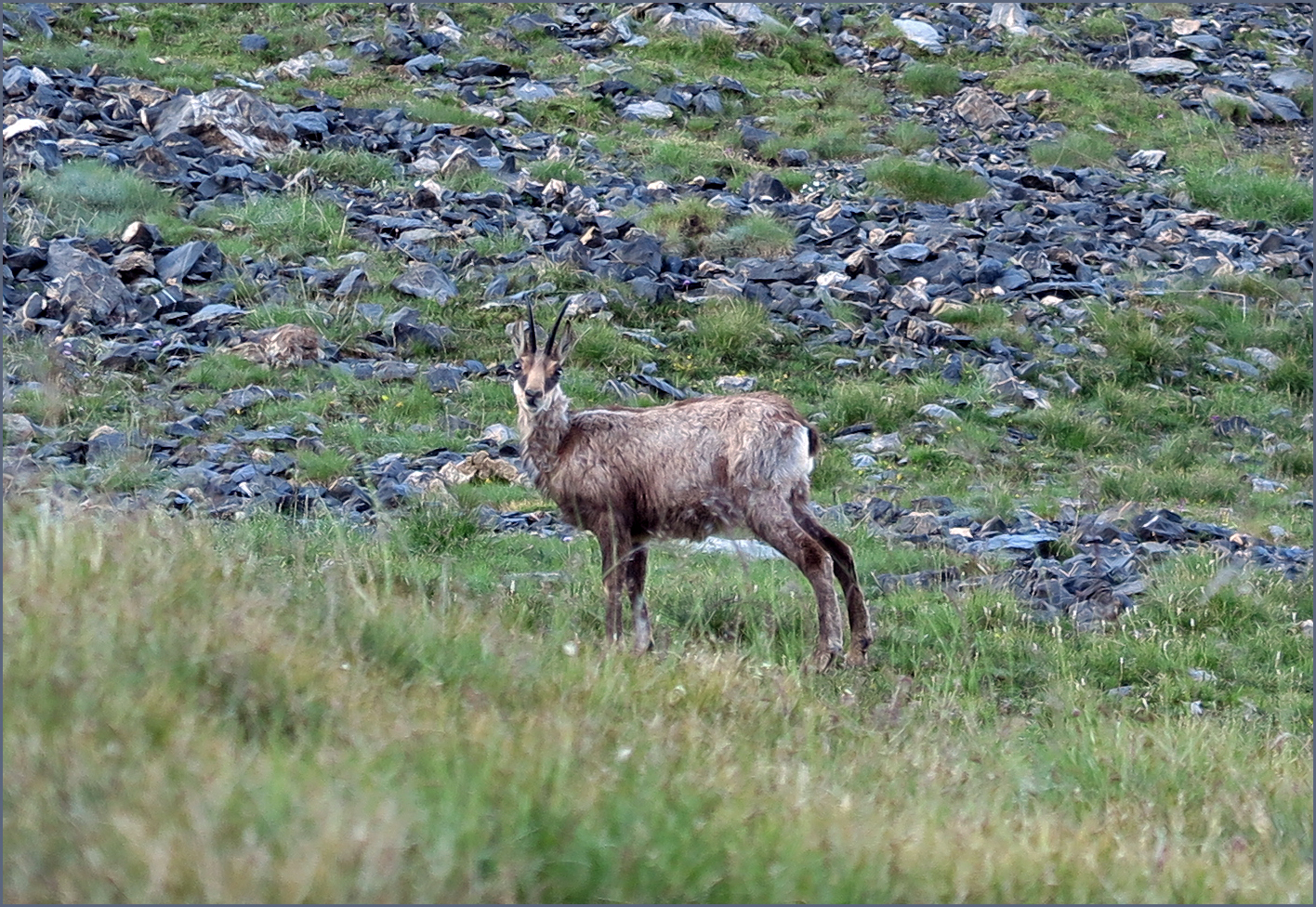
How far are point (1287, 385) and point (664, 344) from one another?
20.6 ft

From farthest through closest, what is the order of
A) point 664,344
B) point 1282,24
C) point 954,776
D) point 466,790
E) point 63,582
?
1. point 1282,24
2. point 664,344
3. point 954,776
4. point 63,582
5. point 466,790

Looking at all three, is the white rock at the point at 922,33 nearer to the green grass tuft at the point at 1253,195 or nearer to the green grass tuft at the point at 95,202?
the green grass tuft at the point at 1253,195

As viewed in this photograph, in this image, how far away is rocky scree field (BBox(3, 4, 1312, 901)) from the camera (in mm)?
3764

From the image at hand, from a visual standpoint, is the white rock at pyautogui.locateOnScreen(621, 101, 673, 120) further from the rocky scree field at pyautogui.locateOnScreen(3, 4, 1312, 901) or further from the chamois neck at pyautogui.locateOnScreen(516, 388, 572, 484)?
the chamois neck at pyautogui.locateOnScreen(516, 388, 572, 484)

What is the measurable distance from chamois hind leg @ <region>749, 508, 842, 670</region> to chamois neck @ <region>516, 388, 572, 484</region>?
4.38 feet

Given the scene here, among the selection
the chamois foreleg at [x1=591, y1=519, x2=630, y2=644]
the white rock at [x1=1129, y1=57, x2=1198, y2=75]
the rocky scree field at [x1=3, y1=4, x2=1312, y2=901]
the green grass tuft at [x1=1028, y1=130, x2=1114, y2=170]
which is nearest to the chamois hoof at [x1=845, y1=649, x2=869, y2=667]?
the rocky scree field at [x1=3, y1=4, x2=1312, y2=901]

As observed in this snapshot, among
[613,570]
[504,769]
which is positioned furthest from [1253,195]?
[504,769]

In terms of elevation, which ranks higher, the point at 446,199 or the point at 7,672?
the point at 7,672

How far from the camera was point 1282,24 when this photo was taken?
84.9 feet

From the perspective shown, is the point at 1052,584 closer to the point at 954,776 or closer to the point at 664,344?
the point at 954,776

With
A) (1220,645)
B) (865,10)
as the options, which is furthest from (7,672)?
(865,10)

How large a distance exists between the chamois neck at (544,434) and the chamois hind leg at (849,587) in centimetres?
153

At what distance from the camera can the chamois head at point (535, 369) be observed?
8641 millimetres

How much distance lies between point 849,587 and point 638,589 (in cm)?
123
